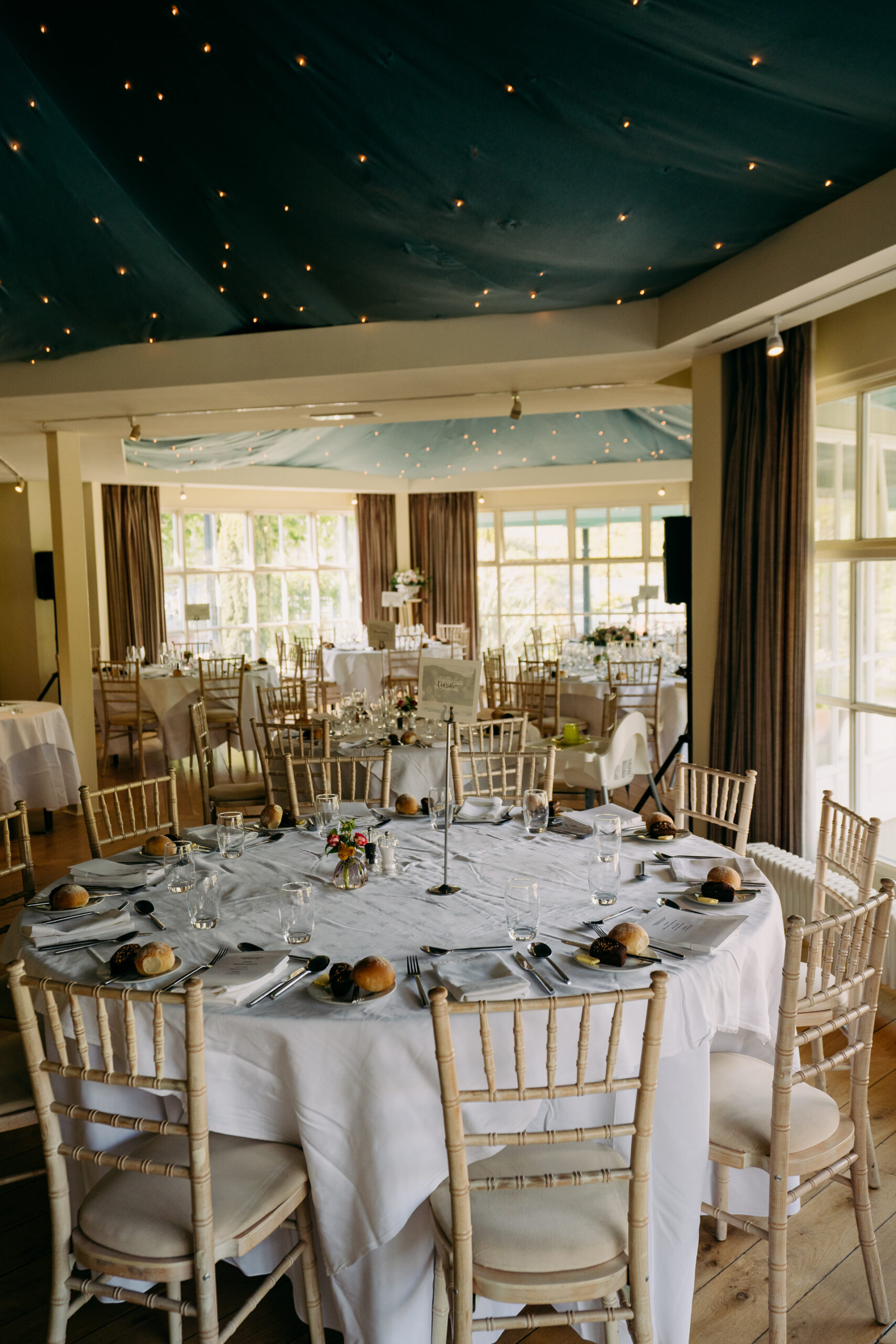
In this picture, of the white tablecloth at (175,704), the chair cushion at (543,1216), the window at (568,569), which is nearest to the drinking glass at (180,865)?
the chair cushion at (543,1216)

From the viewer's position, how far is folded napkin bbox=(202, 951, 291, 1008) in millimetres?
2082

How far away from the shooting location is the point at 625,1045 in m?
2.08

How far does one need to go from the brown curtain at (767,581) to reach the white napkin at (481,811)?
6.86ft

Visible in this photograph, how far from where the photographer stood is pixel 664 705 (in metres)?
8.45

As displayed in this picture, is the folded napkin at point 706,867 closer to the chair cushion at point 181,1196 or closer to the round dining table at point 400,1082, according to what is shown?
the round dining table at point 400,1082

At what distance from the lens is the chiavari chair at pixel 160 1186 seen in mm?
1803

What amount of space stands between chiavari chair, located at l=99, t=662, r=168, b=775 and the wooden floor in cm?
607

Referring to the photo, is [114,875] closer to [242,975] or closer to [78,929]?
[78,929]

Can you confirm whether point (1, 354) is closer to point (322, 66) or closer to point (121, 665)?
point (322, 66)

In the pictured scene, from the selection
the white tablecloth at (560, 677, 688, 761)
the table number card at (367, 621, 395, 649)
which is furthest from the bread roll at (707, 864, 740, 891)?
the white tablecloth at (560, 677, 688, 761)

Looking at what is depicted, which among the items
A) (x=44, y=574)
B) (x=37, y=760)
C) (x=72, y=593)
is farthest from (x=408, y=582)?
(x=37, y=760)

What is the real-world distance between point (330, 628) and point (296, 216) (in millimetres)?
10293

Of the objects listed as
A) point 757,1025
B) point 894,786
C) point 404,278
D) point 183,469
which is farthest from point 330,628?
point 757,1025

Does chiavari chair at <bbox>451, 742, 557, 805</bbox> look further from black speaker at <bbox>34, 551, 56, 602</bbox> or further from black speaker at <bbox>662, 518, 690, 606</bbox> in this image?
black speaker at <bbox>34, 551, 56, 602</bbox>
